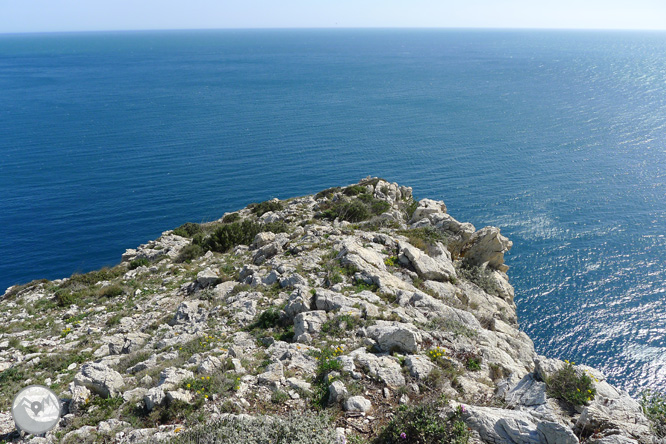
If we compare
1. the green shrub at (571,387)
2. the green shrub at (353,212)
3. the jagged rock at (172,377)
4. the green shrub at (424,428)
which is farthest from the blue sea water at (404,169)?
the jagged rock at (172,377)

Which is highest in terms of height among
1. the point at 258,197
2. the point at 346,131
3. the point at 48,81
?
the point at 48,81

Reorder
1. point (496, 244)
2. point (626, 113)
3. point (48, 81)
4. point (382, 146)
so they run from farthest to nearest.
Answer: point (48, 81) < point (626, 113) < point (382, 146) < point (496, 244)

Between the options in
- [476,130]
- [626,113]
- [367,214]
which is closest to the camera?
[367,214]

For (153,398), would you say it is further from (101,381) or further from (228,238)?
(228,238)

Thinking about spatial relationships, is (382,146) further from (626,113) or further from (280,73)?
(280,73)

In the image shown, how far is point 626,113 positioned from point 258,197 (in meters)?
104

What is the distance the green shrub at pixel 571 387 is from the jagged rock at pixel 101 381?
12.7 m

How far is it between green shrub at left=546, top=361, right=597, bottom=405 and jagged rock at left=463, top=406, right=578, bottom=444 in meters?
1.65

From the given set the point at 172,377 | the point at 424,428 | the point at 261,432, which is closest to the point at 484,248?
the point at 424,428

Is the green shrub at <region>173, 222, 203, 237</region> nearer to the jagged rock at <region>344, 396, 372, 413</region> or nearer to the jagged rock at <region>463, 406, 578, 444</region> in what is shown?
the jagged rock at <region>344, 396, 372, 413</region>

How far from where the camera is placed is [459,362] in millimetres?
13898

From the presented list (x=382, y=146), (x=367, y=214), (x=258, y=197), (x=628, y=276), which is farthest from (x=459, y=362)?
(x=382, y=146)

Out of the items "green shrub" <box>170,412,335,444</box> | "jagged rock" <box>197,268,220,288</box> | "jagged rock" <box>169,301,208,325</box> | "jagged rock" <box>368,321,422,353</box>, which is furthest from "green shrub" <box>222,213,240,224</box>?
"green shrub" <box>170,412,335,444</box>

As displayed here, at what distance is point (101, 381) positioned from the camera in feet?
38.6
